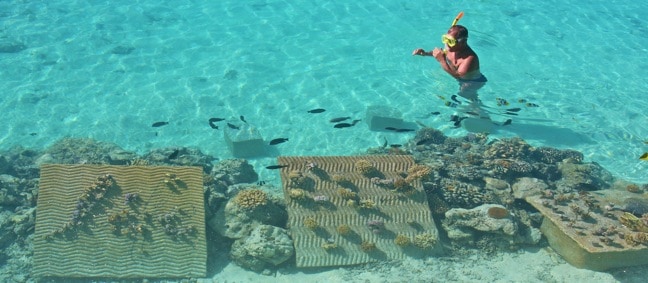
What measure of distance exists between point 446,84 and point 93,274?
1397cm

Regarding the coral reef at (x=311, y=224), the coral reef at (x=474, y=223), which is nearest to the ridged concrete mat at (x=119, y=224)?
the coral reef at (x=311, y=224)

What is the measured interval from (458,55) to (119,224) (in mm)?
9078

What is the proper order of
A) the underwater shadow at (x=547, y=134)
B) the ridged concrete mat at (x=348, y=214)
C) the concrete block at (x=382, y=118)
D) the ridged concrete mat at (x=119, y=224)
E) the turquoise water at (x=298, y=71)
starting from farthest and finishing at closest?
the underwater shadow at (x=547, y=134) < the turquoise water at (x=298, y=71) < the concrete block at (x=382, y=118) < the ridged concrete mat at (x=348, y=214) < the ridged concrete mat at (x=119, y=224)

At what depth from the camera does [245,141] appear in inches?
573

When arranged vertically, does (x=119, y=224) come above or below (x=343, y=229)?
below

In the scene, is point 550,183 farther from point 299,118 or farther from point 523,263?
point 299,118

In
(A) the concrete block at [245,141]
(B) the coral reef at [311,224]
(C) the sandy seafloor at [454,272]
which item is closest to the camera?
(C) the sandy seafloor at [454,272]

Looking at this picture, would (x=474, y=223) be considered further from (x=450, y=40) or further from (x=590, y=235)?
(x=450, y=40)

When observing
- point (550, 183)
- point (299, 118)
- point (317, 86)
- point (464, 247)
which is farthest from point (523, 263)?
point (317, 86)

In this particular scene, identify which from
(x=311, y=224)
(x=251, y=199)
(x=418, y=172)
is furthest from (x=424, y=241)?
(x=251, y=199)

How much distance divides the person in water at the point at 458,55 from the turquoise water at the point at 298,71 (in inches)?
168

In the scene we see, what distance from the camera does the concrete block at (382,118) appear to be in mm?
15852

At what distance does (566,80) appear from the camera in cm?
1970

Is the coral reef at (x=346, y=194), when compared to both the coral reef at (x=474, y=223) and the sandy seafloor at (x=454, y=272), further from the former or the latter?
the coral reef at (x=474, y=223)
